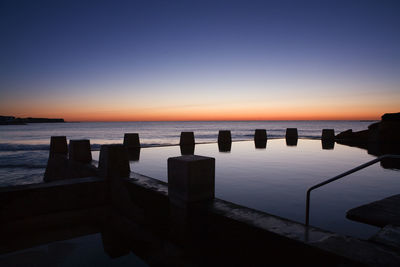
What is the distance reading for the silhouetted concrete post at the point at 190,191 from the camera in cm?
409

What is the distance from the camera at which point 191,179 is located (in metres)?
4.11

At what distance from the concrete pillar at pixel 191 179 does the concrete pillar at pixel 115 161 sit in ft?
9.60

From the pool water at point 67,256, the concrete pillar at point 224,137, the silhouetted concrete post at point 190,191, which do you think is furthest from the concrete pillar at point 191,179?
the concrete pillar at point 224,137

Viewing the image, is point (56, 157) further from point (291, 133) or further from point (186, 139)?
point (291, 133)

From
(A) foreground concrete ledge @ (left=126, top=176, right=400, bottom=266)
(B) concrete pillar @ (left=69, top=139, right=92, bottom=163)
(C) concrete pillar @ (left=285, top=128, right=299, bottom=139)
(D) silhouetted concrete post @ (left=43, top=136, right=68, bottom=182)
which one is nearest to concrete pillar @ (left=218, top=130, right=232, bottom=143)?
(C) concrete pillar @ (left=285, top=128, right=299, bottom=139)

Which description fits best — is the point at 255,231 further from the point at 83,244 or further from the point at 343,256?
the point at 83,244

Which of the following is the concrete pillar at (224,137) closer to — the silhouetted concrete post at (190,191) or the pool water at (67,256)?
the pool water at (67,256)

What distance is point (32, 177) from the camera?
54.1 ft

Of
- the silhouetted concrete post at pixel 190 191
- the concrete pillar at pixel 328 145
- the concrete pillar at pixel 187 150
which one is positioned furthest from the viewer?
the concrete pillar at pixel 328 145

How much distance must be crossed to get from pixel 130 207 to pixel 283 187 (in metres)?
4.47

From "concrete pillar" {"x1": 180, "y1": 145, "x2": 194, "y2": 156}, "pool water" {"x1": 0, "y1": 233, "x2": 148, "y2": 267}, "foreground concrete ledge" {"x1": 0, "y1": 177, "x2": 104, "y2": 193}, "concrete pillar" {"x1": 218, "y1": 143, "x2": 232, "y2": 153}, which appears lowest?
"pool water" {"x1": 0, "y1": 233, "x2": 148, "y2": 267}

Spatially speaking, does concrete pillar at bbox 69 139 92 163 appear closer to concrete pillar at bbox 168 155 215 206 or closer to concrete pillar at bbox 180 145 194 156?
concrete pillar at bbox 180 145 194 156

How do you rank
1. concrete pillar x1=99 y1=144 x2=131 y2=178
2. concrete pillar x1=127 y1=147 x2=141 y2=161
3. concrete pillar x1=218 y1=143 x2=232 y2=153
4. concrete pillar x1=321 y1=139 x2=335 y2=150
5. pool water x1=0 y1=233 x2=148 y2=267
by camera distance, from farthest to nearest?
1. concrete pillar x1=321 y1=139 x2=335 y2=150
2. concrete pillar x1=218 y1=143 x2=232 y2=153
3. concrete pillar x1=127 y1=147 x2=141 y2=161
4. concrete pillar x1=99 y1=144 x2=131 y2=178
5. pool water x1=0 y1=233 x2=148 y2=267

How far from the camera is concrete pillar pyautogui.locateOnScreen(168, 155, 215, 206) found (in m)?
4.09
